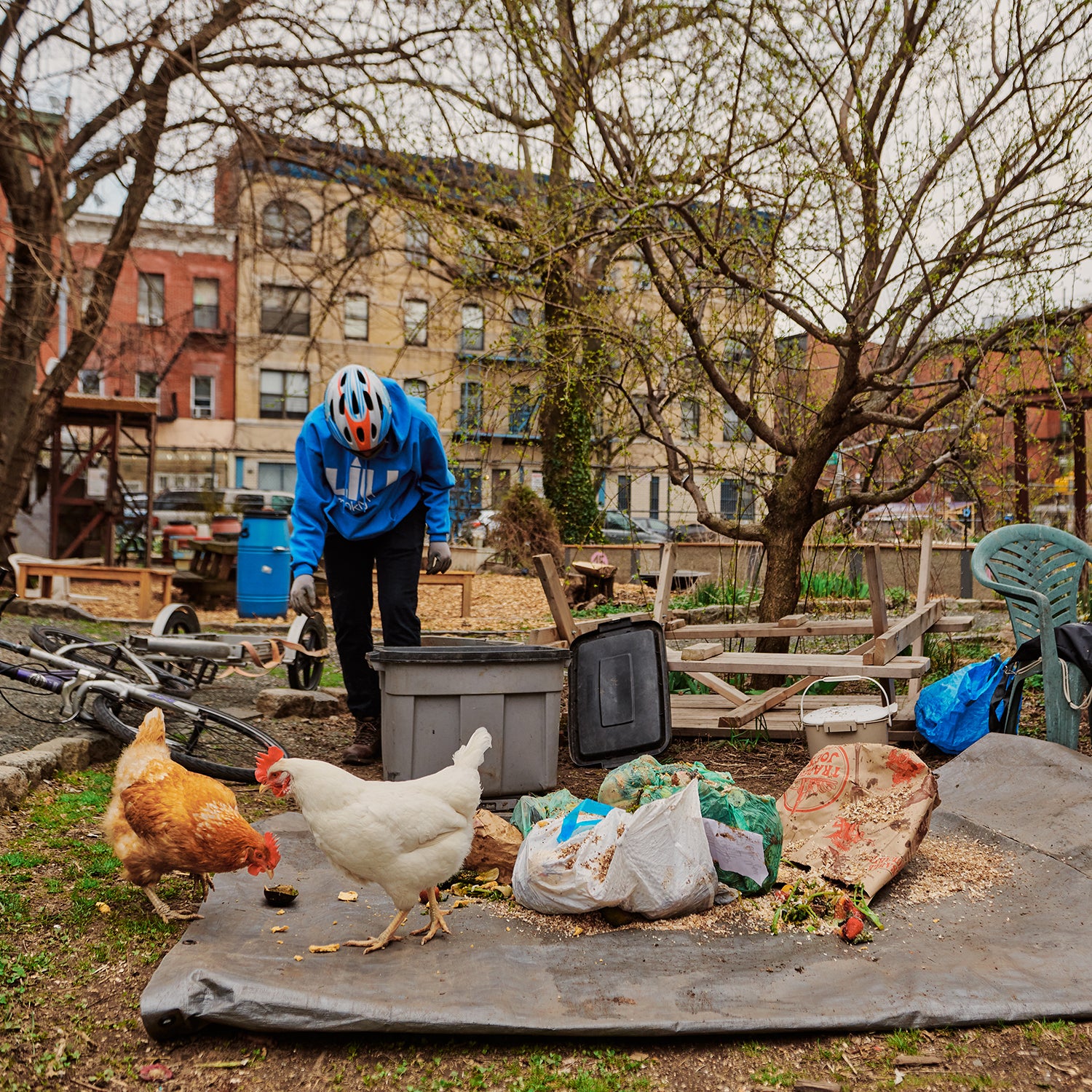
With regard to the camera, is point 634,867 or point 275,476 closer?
point 634,867

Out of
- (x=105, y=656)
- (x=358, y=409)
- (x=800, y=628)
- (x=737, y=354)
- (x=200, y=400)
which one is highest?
(x=200, y=400)

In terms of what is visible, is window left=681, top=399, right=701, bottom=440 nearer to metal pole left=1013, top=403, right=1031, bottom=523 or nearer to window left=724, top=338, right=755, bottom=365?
window left=724, top=338, right=755, bottom=365

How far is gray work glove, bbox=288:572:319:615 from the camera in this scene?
15.6ft

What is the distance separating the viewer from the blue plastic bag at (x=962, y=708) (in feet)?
15.8

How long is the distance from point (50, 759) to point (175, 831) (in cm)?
179

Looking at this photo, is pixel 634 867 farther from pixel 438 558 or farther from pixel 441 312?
pixel 441 312

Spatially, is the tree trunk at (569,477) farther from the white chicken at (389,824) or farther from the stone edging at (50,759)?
the white chicken at (389,824)

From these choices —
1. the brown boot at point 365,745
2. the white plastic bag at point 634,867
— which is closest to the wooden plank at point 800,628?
the brown boot at point 365,745

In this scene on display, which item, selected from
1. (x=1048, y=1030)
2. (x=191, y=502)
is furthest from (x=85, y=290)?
(x=191, y=502)

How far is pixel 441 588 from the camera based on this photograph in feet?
46.3

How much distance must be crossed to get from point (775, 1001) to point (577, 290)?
712cm

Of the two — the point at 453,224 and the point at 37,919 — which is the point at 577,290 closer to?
the point at 453,224

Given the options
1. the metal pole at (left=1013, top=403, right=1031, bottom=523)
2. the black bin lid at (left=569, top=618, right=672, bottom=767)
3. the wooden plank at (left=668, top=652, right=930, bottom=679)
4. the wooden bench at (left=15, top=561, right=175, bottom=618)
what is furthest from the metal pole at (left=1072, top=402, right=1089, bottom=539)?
the wooden bench at (left=15, top=561, right=175, bottom=618)

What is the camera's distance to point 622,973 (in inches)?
100
